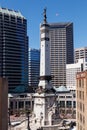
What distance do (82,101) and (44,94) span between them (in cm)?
6472

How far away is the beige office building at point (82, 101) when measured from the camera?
52906 millimetres

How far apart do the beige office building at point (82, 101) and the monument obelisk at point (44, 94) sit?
53745 millimetres

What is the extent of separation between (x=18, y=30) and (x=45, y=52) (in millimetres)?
78044

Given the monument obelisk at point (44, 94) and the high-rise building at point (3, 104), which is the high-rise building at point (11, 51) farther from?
the high-rise building at point (3, 104)

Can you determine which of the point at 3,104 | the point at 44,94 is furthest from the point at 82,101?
the point at 44,94

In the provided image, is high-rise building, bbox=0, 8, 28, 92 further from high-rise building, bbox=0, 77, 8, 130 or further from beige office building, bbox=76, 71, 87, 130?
high-rise building, bbox=0, 77, 8, 130

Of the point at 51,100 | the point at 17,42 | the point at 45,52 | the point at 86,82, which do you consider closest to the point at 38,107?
the point at 51,100

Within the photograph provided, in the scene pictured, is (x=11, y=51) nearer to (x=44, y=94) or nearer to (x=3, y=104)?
(x=44, y=94)

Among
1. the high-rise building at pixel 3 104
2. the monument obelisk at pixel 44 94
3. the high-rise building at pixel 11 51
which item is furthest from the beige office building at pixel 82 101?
the high-rise building at pixel 11 51

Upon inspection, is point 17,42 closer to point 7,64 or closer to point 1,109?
point 7,64

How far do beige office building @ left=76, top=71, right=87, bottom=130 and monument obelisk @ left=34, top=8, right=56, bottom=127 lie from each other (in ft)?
176

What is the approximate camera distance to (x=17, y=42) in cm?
19788

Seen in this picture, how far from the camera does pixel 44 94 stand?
395 feet

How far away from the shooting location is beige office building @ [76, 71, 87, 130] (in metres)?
52.9
